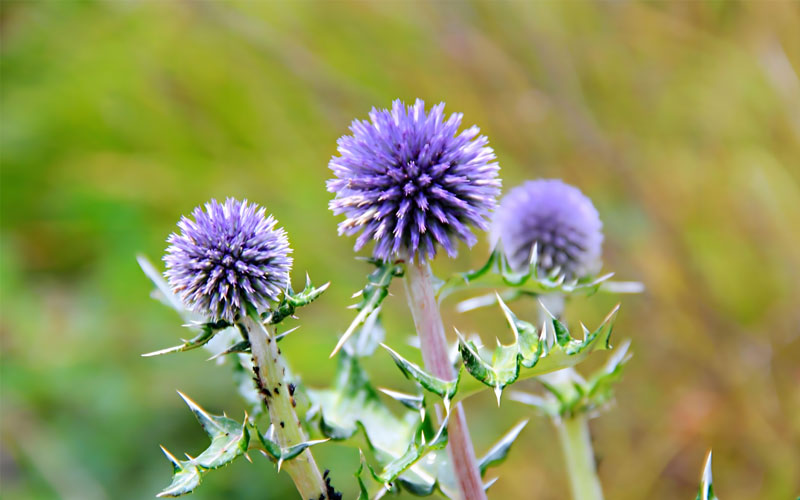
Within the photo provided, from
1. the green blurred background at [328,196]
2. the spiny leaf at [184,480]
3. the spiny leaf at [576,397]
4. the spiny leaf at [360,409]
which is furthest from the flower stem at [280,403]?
the green blurred background at [328,196]

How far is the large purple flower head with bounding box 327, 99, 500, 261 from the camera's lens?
0.98 metres

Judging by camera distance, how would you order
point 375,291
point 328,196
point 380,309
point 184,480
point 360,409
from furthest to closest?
point 328,196 → point 360,409 → point 380,309 → point 375,291 → point 184,480

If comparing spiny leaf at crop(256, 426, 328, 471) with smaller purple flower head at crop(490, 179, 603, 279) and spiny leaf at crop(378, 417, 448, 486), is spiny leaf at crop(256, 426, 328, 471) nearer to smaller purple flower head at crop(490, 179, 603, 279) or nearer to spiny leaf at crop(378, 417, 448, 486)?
spiny leaf at crop(378, 417, 448, 486)

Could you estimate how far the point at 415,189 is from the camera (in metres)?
1.00

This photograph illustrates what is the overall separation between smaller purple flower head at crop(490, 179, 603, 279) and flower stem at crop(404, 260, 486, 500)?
2.08ft

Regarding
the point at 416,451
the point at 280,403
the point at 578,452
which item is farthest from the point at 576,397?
the point at 280,403

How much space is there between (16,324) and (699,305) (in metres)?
2.79

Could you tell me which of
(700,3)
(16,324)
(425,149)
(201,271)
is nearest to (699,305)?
(700,3)

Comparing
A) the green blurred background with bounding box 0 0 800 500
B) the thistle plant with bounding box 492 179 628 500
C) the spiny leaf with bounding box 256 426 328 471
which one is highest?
the green blurred background with bounding box 0 0 800 500

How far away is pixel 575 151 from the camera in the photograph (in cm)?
297

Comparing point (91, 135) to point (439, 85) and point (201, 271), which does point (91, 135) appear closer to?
point (439, 85)

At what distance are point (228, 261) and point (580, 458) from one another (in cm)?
72

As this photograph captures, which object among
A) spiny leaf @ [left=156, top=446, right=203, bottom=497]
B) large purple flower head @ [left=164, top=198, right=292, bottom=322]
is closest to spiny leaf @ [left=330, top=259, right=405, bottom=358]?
large purple flower head @ [left=164, top=198, right=292, bottom=322]

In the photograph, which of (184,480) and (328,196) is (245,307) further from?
(328,196)
